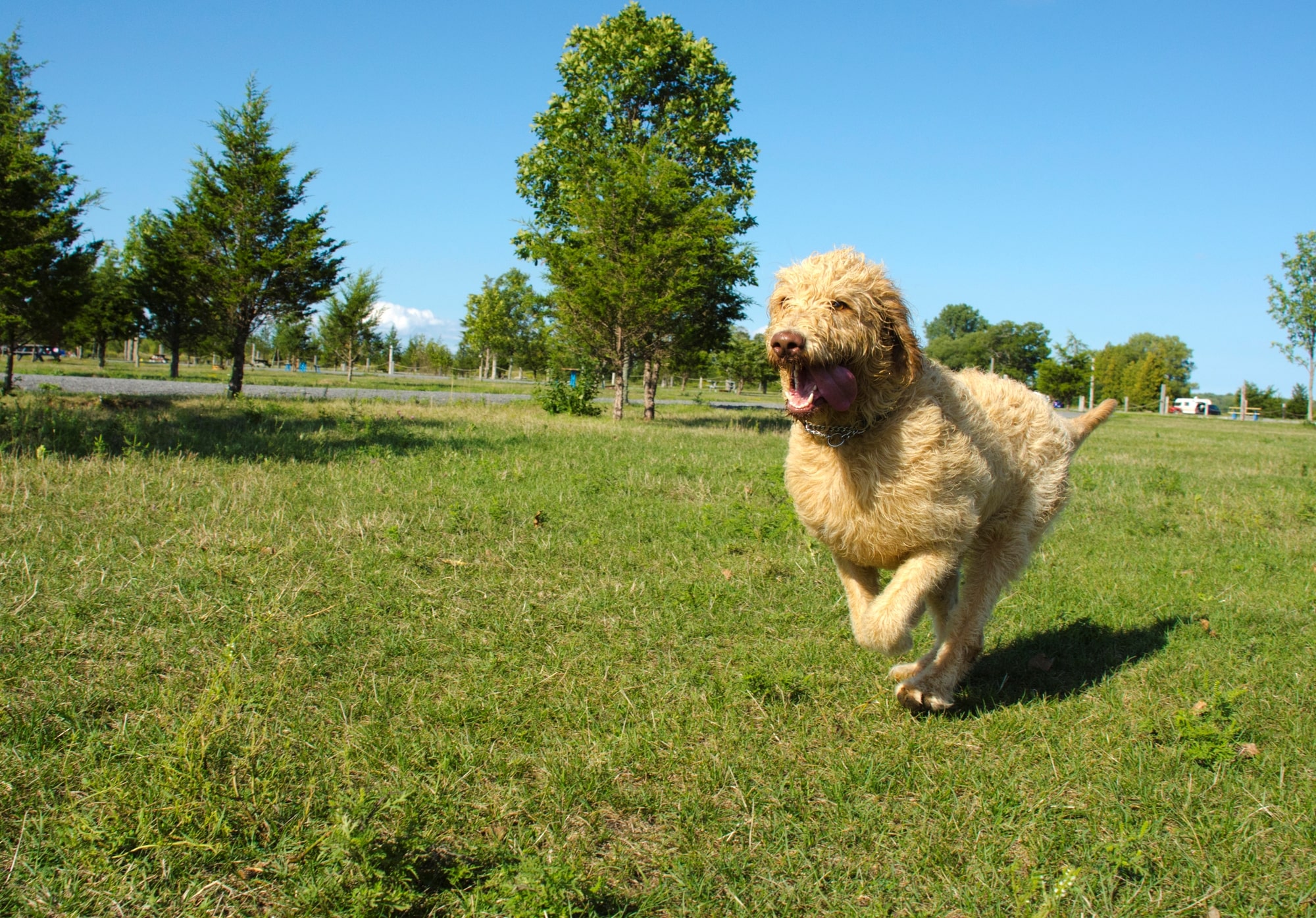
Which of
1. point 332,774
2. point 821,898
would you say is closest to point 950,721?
point 821,898

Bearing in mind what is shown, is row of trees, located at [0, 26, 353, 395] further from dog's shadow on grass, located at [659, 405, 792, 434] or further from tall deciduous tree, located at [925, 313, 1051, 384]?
tall deciduous tree, located at [925, 313, 1051, 384]

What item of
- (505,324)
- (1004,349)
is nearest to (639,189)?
(505,324)

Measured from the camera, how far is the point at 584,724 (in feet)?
12.0

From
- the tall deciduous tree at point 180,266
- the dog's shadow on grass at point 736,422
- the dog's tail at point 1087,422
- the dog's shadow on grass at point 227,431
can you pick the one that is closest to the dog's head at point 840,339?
the dog's tail at point 1087,422

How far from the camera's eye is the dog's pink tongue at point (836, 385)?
354cm

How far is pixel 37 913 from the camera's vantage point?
2.26 m

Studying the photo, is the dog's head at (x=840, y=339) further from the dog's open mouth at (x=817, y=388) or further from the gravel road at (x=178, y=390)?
the gravel road at (x=178, y=390)

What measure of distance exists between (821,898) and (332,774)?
6.13 feet

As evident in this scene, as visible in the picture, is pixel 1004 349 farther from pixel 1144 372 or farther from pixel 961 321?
pixel 961 321

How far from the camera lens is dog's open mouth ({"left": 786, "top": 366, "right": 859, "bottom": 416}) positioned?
354cm

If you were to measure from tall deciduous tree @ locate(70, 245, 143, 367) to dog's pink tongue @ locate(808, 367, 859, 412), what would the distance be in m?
31.2

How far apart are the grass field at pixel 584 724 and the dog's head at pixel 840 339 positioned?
1.57 meters

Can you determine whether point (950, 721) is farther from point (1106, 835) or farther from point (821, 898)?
point (821, 898)

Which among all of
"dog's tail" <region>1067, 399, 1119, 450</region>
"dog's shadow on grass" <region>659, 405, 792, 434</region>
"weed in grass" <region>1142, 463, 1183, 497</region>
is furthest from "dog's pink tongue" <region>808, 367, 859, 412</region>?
"dog's shadow on grass" <region>659, 405, 792, 434</region>
